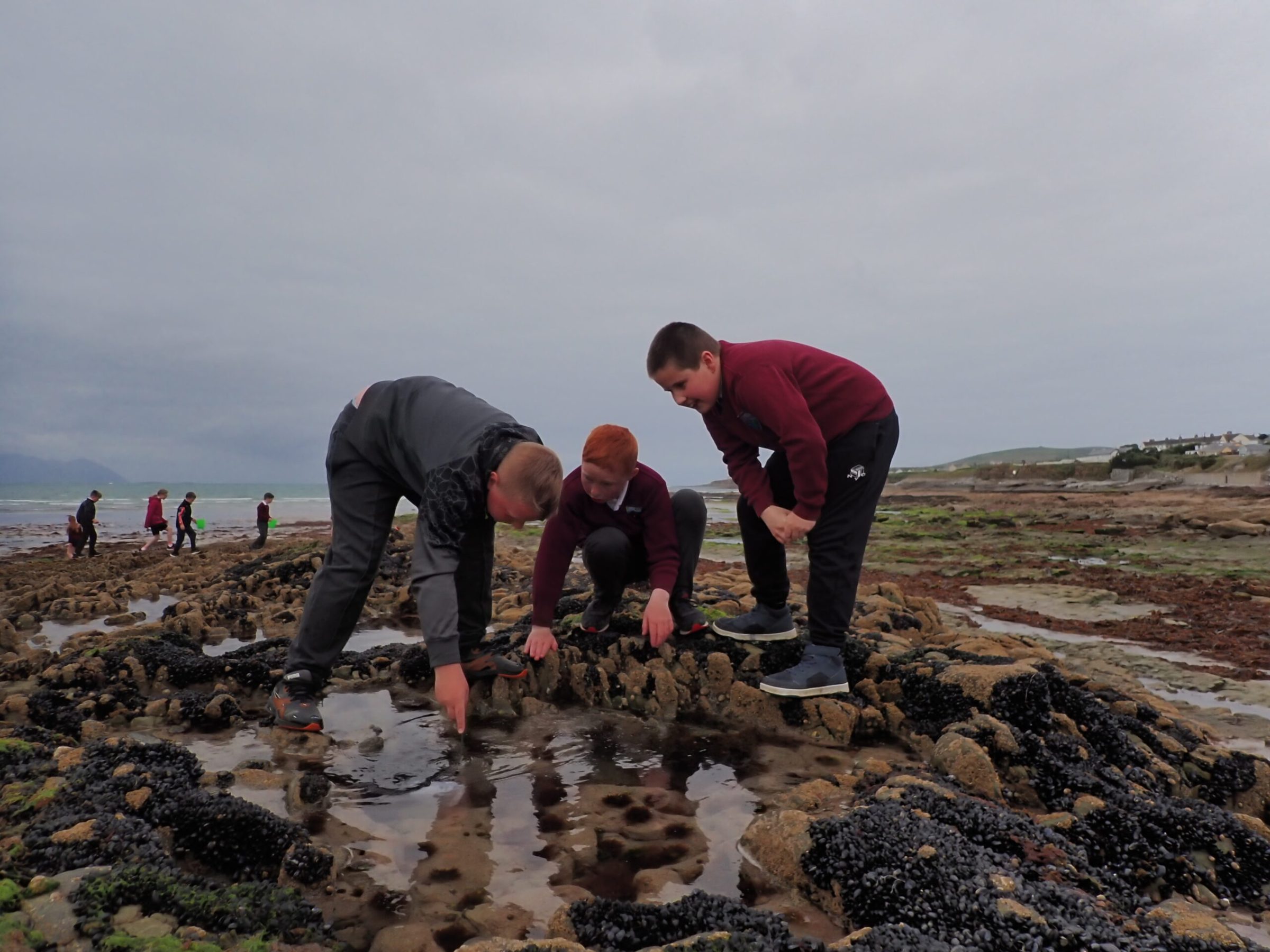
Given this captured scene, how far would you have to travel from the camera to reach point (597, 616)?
4301mm

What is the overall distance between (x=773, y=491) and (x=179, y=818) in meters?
2.85

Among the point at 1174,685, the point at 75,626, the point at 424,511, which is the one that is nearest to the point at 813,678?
the point at 424,511

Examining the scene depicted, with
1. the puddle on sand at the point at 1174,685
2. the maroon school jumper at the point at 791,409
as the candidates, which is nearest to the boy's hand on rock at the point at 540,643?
the maroon school jumper at the point at 791,409

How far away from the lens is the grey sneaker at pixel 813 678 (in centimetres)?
342

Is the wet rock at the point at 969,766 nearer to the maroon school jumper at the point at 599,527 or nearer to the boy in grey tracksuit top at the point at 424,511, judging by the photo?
the maroon school jumper at the point at 599,527

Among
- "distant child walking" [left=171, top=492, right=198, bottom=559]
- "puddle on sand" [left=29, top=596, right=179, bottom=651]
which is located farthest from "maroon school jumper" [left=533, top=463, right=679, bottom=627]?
"distant child walking" [left=171, top=492, right=198, bottom=559]

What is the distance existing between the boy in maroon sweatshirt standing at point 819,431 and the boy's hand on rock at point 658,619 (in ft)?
1.91

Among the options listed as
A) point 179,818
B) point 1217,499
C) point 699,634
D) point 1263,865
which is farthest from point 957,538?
point 179,818

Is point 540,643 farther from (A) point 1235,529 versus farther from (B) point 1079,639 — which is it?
(A) point 1235,529

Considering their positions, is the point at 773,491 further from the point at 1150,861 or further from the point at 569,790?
the point at 1150,861

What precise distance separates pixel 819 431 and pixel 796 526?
0.46 meters

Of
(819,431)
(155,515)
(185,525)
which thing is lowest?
(185,525)

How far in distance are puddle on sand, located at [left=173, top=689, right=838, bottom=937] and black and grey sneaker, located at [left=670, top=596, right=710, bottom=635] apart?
70 cm

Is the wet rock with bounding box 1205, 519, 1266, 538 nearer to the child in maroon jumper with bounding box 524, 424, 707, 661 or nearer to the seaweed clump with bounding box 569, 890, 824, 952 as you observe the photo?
the child in maroon jumper with bounding box 524, 424, 707, 661
